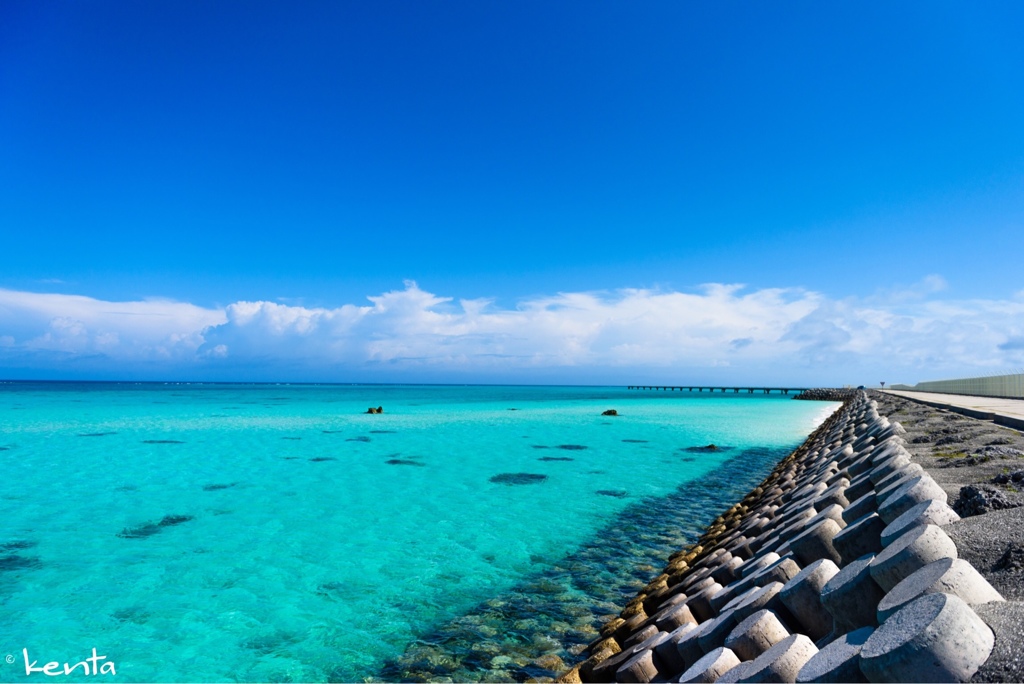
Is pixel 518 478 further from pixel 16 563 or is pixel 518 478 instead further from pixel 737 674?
pixel 737 674

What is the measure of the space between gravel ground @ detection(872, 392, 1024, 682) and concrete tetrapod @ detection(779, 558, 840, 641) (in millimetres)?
677

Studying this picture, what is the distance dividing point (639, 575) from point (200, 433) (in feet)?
93.4

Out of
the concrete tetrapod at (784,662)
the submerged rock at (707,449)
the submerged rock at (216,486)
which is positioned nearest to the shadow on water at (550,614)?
the concrete tetrapod at (784,662)

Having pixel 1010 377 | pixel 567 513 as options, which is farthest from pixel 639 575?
pixel 1010 377

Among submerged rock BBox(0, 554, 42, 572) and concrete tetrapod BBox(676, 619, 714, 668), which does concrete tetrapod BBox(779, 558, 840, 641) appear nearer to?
concrete tetrapod BBox(676, 619, 714, 668)

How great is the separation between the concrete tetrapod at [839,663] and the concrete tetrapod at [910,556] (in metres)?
0.31

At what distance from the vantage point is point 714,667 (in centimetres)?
300

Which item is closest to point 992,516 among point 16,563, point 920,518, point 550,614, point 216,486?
point 920,518

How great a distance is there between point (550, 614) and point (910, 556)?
16.0 ft

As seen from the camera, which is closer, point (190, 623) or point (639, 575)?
point (190, 623)

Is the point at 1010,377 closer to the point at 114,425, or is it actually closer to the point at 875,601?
the point at 875,601

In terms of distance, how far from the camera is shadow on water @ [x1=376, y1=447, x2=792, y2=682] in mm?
5504

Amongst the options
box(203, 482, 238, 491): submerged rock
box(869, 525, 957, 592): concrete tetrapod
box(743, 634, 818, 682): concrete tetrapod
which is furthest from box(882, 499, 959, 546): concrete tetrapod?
box(203, 482, 238, 491): submerged rock

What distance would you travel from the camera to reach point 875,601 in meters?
2.67
